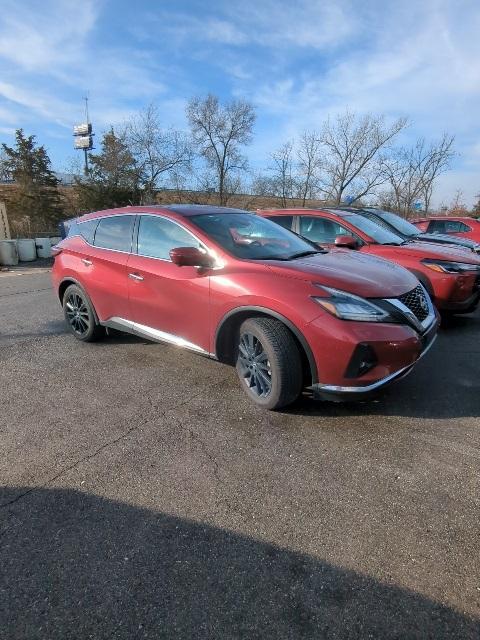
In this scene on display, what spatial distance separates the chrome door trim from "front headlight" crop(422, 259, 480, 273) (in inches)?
137

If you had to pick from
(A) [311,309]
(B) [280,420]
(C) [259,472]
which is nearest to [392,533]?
(C) [259,472]

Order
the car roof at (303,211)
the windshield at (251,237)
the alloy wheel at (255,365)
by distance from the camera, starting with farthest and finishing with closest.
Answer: the car roof at (303,211) < the windshield at (251,237) < the alloy wheel at (255,365)

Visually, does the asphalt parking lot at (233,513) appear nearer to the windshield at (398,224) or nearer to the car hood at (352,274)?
the car hood at (352,274)

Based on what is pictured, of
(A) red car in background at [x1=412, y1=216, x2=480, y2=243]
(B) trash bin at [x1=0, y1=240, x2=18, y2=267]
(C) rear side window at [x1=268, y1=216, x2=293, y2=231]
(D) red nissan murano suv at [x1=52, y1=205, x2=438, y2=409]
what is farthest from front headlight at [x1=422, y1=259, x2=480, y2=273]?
(B) trash bin at [x1=0, y1=240, x2=18, y2=267]

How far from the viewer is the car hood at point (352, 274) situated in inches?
122

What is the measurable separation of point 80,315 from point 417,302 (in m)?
3.82

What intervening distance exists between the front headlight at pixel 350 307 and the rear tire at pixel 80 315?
3.00m

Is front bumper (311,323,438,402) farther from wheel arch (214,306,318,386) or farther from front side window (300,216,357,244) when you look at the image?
front side window (300,216,357,244)

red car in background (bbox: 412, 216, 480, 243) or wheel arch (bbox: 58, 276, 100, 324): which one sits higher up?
red car in background (bbox: 412, 216, 480, 243)

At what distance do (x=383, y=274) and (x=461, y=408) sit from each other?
1249mm

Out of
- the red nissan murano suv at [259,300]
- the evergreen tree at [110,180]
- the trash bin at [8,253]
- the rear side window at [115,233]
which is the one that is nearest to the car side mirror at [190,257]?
the red nissan murano suv at [259,300]

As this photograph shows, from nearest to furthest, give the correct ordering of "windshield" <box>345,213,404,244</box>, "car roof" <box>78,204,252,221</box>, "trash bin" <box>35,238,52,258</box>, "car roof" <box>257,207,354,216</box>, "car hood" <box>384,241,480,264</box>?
"car roof" <box>78,204,252,221</box> < "car hood" <box>384,241,480,264</box> < "windshield" <box>345,213,404,244</box> < "car roof" <box>257,207,354,216</box> < "trash bin" <box>35,238,52,258</box>

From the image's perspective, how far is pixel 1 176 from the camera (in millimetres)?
30188

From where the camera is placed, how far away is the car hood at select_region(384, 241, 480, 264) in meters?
5.54
